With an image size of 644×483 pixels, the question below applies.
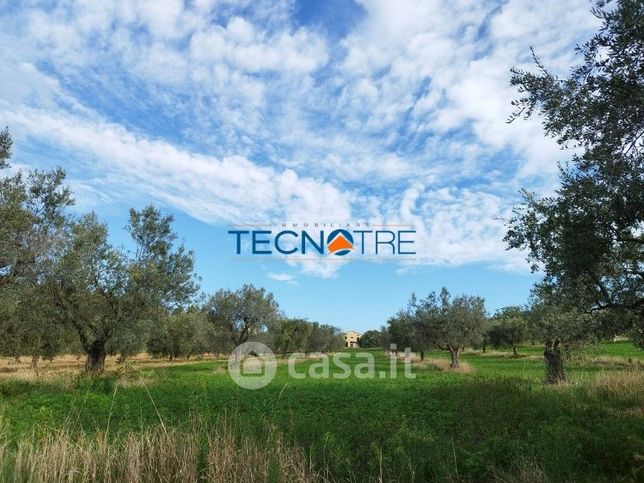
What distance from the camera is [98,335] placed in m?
28.2

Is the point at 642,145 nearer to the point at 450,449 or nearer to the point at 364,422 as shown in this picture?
the point at 450,449

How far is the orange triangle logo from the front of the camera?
80.3 ft

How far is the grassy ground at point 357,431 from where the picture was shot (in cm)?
714

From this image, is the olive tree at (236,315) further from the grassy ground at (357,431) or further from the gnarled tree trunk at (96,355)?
the grassy ground at (357,431)

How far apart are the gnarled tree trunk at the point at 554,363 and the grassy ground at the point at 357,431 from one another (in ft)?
13.2

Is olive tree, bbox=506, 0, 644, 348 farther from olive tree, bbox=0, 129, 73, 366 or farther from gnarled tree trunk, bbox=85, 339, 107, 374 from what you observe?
gnarled tree trunk, bbox=85, 339, 107, 374

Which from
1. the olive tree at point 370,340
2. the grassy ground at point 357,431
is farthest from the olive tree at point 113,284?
the olive tree at point 370,340

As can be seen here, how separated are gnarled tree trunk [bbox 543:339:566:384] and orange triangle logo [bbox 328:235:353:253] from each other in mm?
12074

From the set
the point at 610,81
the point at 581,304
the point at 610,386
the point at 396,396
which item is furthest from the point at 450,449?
the point at 610,386

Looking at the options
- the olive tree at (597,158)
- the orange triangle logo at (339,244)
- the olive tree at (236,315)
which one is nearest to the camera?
the olive tree at (597,158)

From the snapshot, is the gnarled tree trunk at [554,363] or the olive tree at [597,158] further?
the gnarled tree trunk at [554,363]

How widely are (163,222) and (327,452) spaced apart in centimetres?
2510

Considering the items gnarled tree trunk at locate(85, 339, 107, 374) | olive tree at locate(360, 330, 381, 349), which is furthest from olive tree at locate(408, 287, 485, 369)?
olive tree at locate(360, 330, 381, 349)

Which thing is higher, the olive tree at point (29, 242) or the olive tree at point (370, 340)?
the olive tree at point (29, 242)
